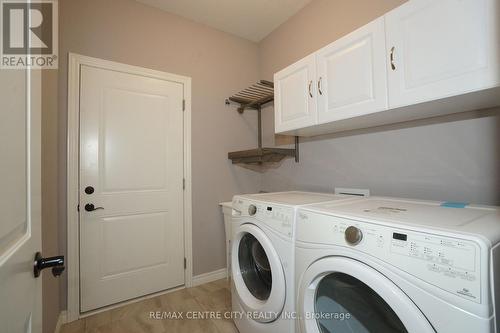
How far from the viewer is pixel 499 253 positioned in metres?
0.63

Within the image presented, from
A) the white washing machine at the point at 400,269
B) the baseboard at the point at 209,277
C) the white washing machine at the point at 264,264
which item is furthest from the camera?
the baseboard at the point at 209,277

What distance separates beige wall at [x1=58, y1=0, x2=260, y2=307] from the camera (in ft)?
5.94

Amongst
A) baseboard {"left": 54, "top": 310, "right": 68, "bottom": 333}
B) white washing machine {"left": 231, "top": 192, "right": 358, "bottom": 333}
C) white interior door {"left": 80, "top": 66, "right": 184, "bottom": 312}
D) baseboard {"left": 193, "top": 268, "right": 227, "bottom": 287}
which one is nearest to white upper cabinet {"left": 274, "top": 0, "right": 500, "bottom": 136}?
white washing machine {"left": 231, "top": 192, "right": 358, "bottom": 333}

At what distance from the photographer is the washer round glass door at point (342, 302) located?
0.88 metres

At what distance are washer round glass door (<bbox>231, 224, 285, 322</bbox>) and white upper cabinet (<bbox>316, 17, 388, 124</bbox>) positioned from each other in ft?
2.95

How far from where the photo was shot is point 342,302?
1.04 meters

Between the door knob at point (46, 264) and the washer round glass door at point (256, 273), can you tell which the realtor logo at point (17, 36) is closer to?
the door knob at point (46, 264)

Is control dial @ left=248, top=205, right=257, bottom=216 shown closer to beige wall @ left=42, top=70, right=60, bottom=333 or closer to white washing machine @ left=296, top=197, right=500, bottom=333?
white washing machine @ left=296, top=197, right=500, bottom=333

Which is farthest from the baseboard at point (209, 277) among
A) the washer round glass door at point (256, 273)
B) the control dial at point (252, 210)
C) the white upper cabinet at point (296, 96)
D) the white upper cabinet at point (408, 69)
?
the white upper cabinet at point (408, 69)

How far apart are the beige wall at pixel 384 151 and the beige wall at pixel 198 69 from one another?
412 millimetres

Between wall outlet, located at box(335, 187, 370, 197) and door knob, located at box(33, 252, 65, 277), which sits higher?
wall outlet, located at box(335, 187, 370, 197)

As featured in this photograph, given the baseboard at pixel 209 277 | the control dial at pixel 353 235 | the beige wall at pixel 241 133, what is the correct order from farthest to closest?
1. the baseboard at pixel 209 277
2. the beige wall at pixel 241 133
3. the control dial at pixel 353 235

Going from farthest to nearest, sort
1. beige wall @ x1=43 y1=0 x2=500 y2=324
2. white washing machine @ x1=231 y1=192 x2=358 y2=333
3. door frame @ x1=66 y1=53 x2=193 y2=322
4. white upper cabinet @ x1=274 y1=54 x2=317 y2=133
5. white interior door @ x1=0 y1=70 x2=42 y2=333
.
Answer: door frame @ x1=66 y1=53 x2=193 y2=322 → white upper cabinet @ x1=274 y1=54 x2=317 y2=133 → beige wall @ x1=43 y1=0 x2=500 y2=324 → white washing machine @ x1=231 y1=192 x2=358 y2=333 → white interior door @ x1=0 y1=70 x2=42 y2=333

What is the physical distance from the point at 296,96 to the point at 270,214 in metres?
0.93
